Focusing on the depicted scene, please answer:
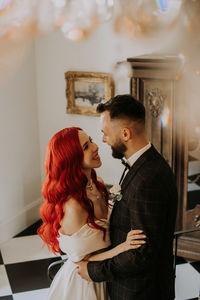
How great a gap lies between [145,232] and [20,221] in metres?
2.67

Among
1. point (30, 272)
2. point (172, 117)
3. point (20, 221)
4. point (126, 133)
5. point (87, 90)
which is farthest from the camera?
point (20, 221)

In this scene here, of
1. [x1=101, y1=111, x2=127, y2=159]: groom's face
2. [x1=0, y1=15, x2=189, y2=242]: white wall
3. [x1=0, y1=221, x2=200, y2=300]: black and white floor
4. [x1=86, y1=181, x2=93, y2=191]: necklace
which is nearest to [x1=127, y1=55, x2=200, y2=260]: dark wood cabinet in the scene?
[x1=0, y1=221, x2=200, y2=300]: black and white floor

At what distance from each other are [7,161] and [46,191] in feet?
6.92

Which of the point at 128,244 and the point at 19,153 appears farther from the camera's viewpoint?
the point at 19,153

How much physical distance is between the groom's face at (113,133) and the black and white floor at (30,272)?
1.64 meters

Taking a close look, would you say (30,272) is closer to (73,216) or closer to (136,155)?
(73,216)

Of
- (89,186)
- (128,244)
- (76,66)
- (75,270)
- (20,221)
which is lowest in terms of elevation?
(20,221)

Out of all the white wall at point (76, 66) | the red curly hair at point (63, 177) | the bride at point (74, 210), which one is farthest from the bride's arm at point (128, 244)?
the white wall at point (76, 66)

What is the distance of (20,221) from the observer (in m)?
4.23

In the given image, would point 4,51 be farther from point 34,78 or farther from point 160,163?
point 160,163

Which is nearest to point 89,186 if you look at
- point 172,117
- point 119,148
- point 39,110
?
point 119,148

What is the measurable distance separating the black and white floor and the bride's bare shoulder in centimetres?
138

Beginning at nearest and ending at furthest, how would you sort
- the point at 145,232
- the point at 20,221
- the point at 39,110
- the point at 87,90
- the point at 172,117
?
1. the point at 145,232
2. the point at 172,117
3. the point at 87,90
4. the point at 20,221
5. the point at 39,110

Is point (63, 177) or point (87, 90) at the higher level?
point (87, 90)
